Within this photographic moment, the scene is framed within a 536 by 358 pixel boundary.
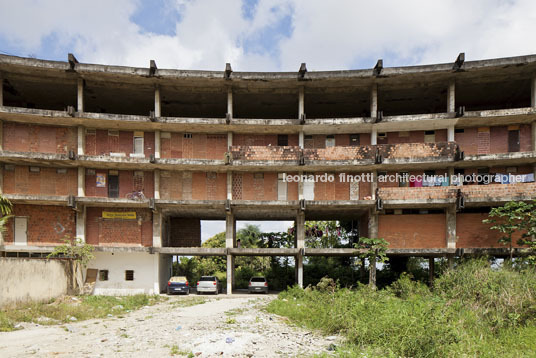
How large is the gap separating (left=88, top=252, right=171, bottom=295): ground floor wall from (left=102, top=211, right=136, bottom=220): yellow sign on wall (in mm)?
2684

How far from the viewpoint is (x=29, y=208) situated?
25922 millimetres

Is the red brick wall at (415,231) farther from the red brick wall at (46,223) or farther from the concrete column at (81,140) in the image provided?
the red brick wall at (46,223)

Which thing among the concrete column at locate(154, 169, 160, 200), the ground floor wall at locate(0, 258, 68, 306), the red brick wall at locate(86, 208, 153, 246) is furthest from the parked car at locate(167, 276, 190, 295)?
the ground floor wall at locate(0, 258, 68, 306)

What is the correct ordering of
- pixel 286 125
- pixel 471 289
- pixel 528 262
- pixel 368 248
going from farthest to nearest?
pixel 286 125
pixel 368 248
pixel 528 262
pixel 471 289

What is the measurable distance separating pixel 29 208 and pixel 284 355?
79.3 feet

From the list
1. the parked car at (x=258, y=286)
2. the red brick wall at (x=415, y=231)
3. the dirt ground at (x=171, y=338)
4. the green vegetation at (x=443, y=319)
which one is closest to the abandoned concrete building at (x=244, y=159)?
the red brick wall at (x=415, y=231)

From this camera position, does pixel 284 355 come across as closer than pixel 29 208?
Yes

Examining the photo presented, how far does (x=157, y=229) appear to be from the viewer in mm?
26484

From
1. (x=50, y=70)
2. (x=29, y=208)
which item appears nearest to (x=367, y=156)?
(x=50, y=70)

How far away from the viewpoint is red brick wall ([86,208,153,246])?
26453 millimetres

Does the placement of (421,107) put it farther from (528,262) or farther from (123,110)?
(123,110)

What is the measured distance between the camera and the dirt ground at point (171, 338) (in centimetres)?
1049

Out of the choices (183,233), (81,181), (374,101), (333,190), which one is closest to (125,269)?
(183,233)

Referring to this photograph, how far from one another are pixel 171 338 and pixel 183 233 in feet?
65.8
